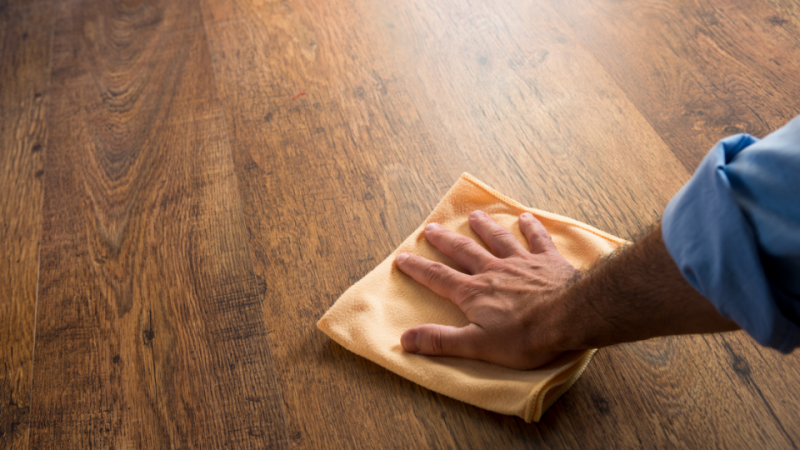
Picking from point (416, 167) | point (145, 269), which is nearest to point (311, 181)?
point (416, 167)

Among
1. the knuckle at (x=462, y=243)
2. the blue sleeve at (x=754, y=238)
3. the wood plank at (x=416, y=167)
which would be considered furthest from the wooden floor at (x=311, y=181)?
the blue sleeve at (x=754, y=238)

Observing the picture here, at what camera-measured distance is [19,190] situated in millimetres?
1014

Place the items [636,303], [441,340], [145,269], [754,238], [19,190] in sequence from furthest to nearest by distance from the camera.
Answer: [19,190] < [145,269] < [441,340] < [636,303] < [754,238]

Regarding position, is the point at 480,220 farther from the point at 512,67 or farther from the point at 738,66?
the point at 738,66

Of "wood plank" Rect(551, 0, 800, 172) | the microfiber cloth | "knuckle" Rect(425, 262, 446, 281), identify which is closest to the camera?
the microfiber cloth

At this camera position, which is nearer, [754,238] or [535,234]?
[754,238]

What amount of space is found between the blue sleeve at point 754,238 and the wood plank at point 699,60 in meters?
0.53

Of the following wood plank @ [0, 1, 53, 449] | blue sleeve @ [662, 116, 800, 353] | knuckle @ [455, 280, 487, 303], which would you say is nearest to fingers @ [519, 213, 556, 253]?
knuckle @ [455, 280, 487, 303]

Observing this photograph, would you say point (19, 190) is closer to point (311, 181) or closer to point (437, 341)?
point (311, 181)

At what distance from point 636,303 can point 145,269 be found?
0.74 metres

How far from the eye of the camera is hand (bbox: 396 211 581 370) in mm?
661

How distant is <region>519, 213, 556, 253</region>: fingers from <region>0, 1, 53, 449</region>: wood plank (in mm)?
755

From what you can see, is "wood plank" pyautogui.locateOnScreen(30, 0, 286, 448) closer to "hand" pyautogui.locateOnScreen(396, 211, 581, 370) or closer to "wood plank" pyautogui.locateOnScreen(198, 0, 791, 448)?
"wood plank" pyautogui.locateOnScreen(198, 0, 791, 448)

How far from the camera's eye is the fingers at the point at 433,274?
0.75 m
